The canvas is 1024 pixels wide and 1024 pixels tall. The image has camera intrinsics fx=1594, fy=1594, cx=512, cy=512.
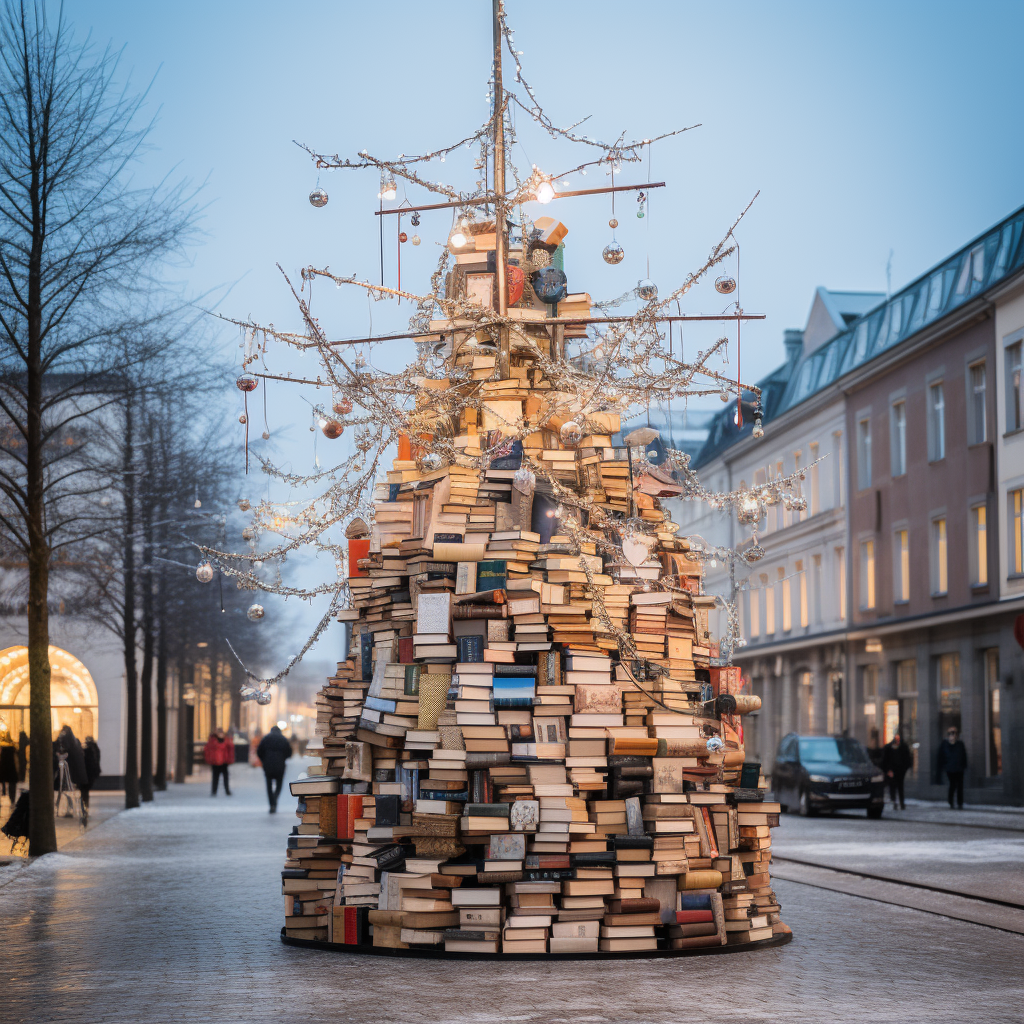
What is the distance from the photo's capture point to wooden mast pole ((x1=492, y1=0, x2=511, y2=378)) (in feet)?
40.2

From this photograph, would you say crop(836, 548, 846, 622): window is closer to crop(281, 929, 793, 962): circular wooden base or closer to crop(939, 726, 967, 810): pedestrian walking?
crop(939, 726, 967, 810): pedestrian walking

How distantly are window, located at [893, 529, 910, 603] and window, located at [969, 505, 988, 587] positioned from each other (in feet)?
14.2

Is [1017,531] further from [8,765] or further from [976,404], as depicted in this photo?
[8,765]

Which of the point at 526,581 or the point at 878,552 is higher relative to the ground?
the point at 878,552

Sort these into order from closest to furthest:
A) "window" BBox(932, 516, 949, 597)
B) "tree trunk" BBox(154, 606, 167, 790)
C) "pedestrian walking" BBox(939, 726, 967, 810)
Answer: "pedestrian walking" BBox(939, 726, 967, 810) → "tree trunk" BBox(154, 606, 167, 790) → "window" BBox(932, 516, 949, 597)

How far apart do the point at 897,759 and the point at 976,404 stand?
30.0ft

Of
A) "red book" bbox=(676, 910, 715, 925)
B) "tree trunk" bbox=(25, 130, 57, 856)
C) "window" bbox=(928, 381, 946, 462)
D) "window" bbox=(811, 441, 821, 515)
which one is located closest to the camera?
"red book" bbox=(676, 910, 715, 925)

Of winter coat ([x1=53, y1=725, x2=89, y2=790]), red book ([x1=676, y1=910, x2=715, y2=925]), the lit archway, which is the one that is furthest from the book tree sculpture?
the lit archway

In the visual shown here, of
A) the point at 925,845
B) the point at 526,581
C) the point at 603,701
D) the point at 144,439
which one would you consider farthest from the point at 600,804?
the point at 144,439

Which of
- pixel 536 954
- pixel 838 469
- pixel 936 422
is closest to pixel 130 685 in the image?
pixel 936 422

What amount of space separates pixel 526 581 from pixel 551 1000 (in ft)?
10.3

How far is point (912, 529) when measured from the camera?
1657 inches

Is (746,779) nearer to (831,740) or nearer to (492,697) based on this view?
(492,697)

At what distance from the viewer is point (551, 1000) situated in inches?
341
